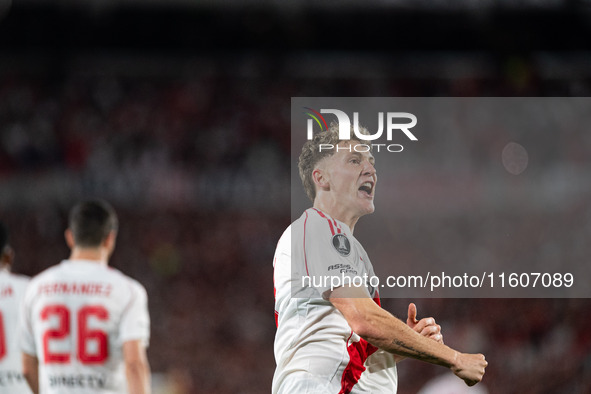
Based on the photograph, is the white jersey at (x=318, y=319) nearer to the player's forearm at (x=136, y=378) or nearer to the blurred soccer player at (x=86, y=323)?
the player's forearm at (x=136, y=378)

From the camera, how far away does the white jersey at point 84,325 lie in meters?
3.81

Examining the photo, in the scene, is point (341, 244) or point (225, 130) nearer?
point (341, 244)

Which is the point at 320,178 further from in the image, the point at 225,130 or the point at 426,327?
the point at 225,130

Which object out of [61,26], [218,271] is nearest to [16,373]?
[218,271]

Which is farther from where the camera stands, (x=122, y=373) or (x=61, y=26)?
(x=61, y=26)

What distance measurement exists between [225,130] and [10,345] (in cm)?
998

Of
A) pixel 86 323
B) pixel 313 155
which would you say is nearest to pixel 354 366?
pixel 313 155

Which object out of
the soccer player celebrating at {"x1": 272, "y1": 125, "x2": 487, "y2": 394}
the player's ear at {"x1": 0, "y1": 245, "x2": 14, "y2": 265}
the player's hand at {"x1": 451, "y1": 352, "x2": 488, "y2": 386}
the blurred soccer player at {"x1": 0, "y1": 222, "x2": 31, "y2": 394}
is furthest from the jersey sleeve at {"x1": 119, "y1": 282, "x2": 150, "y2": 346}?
the player's hand at {"x1": 451, "y1": 352, "x2": 488, "y2": 386}

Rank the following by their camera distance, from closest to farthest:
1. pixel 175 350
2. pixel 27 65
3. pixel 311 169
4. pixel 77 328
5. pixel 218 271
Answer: pixel 311 169 → pixel 77 328 → pixel 175 350 → pixel 218 271 → pixel 27 65

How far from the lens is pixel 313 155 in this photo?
10.2ft

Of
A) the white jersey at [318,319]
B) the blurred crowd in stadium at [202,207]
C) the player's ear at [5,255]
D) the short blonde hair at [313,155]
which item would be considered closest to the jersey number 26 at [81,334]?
the player's ear at [5,255]

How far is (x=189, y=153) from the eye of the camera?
1371cm

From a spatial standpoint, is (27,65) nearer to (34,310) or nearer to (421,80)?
(421,80)

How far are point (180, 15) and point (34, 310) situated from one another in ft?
42.5
